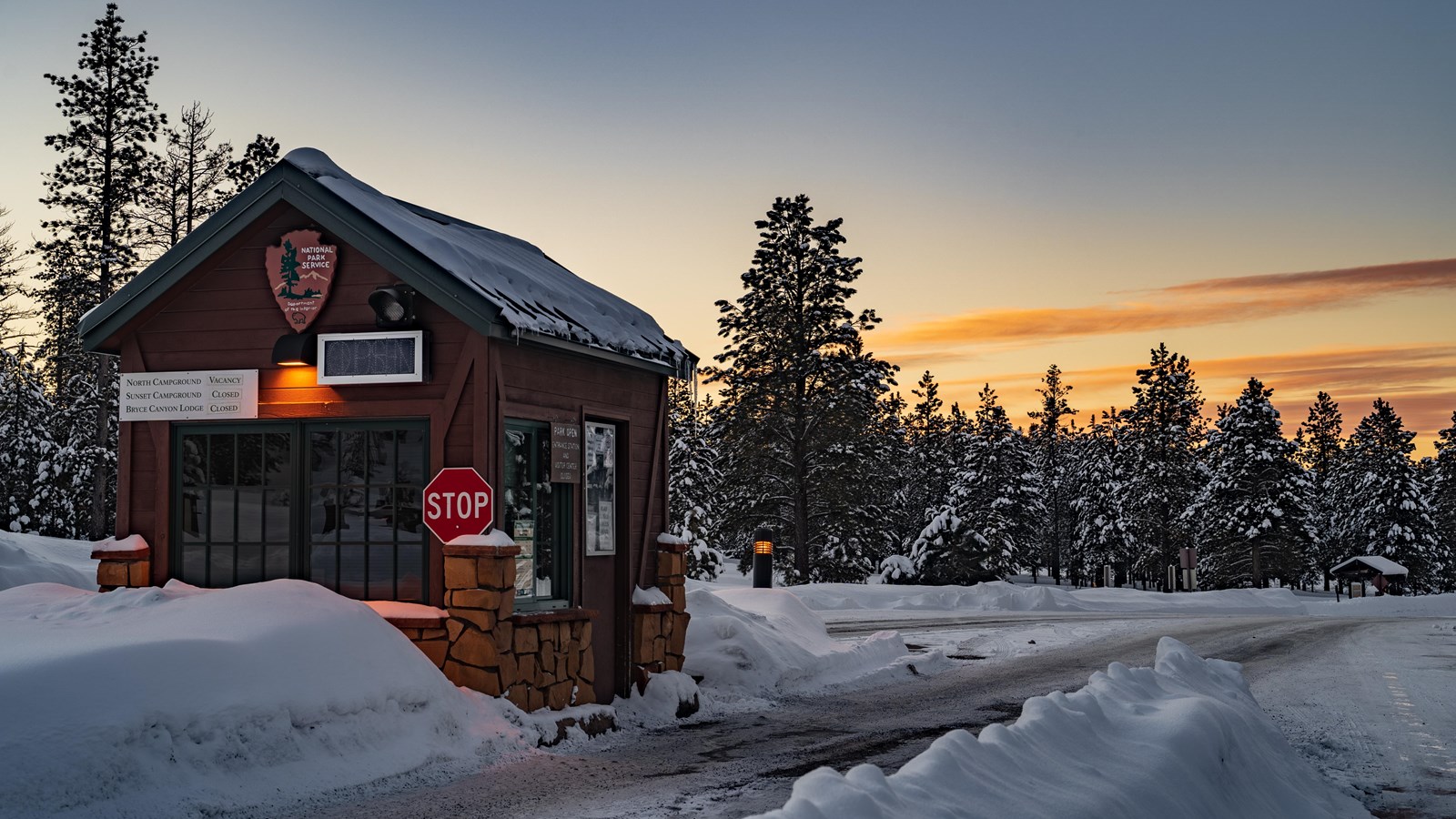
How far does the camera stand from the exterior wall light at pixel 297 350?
1100 centimetres

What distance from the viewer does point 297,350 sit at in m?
11.0

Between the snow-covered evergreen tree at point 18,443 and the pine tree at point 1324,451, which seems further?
the pine tree at point 1324,451

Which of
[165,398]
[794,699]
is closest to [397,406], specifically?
[165,398]

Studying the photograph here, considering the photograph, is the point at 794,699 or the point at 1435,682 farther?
the point at 1435,682

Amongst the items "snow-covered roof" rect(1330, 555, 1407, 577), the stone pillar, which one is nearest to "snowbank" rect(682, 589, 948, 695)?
the stone pillar

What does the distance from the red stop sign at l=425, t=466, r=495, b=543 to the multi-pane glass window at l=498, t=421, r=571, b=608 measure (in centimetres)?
58

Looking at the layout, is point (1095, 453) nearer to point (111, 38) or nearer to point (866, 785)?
point (111, 38)

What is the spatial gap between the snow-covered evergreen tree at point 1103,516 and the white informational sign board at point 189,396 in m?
61.6

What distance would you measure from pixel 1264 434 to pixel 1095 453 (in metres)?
18.3

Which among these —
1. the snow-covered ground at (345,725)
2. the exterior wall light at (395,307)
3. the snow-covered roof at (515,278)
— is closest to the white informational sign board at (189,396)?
the exterior wall light at (395,307)

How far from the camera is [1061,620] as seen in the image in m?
26.0

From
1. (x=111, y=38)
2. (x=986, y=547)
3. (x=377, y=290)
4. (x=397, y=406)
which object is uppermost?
(x=111, y=38)

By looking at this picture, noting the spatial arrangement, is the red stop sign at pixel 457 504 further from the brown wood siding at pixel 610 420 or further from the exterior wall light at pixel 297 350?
the exterior wall light at pixel 297 350

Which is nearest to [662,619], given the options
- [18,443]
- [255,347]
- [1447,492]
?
[255,347]
